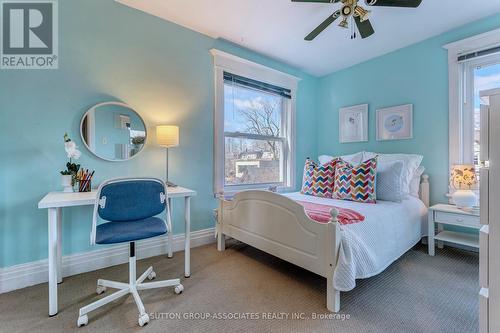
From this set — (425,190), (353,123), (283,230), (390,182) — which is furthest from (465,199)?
(283,230)

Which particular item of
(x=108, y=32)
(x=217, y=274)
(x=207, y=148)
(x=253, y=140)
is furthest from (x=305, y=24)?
(x=217, y=274)

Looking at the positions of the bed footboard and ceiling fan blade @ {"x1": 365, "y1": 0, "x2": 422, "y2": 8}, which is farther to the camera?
ceiling fan blade @ {"x1": 365, "y1": 0, "x2": 422, "y2": 8}

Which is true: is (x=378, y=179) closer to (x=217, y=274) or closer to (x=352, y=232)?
(x=352, y=232)

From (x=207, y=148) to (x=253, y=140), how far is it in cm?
78

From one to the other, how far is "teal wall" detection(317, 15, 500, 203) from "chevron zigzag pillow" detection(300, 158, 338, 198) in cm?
109

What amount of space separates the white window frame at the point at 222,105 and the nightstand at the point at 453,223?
1836mm

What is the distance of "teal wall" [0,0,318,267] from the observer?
1830 mm

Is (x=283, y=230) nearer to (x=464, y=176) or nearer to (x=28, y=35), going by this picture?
(x=464, y=176)

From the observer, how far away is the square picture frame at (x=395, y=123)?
3.02 meters

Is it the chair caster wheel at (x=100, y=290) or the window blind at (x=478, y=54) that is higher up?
the window blind at (x=478, y=54)

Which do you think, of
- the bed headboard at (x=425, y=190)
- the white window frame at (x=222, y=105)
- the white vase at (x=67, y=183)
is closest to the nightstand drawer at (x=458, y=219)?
the bed headboard at (x=425, y=190)

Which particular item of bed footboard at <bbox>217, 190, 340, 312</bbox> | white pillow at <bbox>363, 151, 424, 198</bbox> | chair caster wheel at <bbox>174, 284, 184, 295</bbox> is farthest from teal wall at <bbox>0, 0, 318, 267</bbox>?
white pillow at <bbox>363, 151, 424, 198</bbox>

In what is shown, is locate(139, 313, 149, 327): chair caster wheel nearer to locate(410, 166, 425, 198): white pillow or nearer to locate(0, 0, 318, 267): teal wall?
locate(0, 0, 318, 267): teal wall

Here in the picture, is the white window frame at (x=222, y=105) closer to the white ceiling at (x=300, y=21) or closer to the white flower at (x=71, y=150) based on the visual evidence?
the white ceiling at (x=300, y=21)
